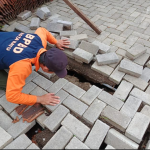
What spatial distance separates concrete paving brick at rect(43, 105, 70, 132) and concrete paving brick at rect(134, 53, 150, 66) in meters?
2.06

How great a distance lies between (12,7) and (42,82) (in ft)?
10.4

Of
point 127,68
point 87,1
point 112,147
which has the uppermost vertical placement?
point 87,1

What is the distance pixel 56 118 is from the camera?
8.89 ft

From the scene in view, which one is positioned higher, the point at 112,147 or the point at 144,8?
the point at 144,8

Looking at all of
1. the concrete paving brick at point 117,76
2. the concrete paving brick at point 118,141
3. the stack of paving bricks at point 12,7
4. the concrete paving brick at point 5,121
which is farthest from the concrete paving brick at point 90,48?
the stack of paving bricks at point 12,7

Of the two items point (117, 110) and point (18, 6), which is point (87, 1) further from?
point (117, 110)

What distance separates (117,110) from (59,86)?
1.24 m

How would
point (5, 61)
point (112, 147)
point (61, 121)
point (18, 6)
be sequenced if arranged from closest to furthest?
point (112, 147) → point (5, 61) → point (61, 121) → point (18, 6)

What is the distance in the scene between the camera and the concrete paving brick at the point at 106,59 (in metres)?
3.48

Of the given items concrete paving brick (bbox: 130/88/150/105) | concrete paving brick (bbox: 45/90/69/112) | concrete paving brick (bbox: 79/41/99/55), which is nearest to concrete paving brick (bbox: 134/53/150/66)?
concrete paving brick (bbox: 130/88/150/105)

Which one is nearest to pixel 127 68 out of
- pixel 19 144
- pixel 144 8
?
pixel 19 144

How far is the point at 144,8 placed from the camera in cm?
536

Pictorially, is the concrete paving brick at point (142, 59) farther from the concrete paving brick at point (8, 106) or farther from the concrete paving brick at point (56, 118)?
the concrete paving brick at point (8, 106)

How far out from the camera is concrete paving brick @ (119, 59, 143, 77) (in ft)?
10.7
